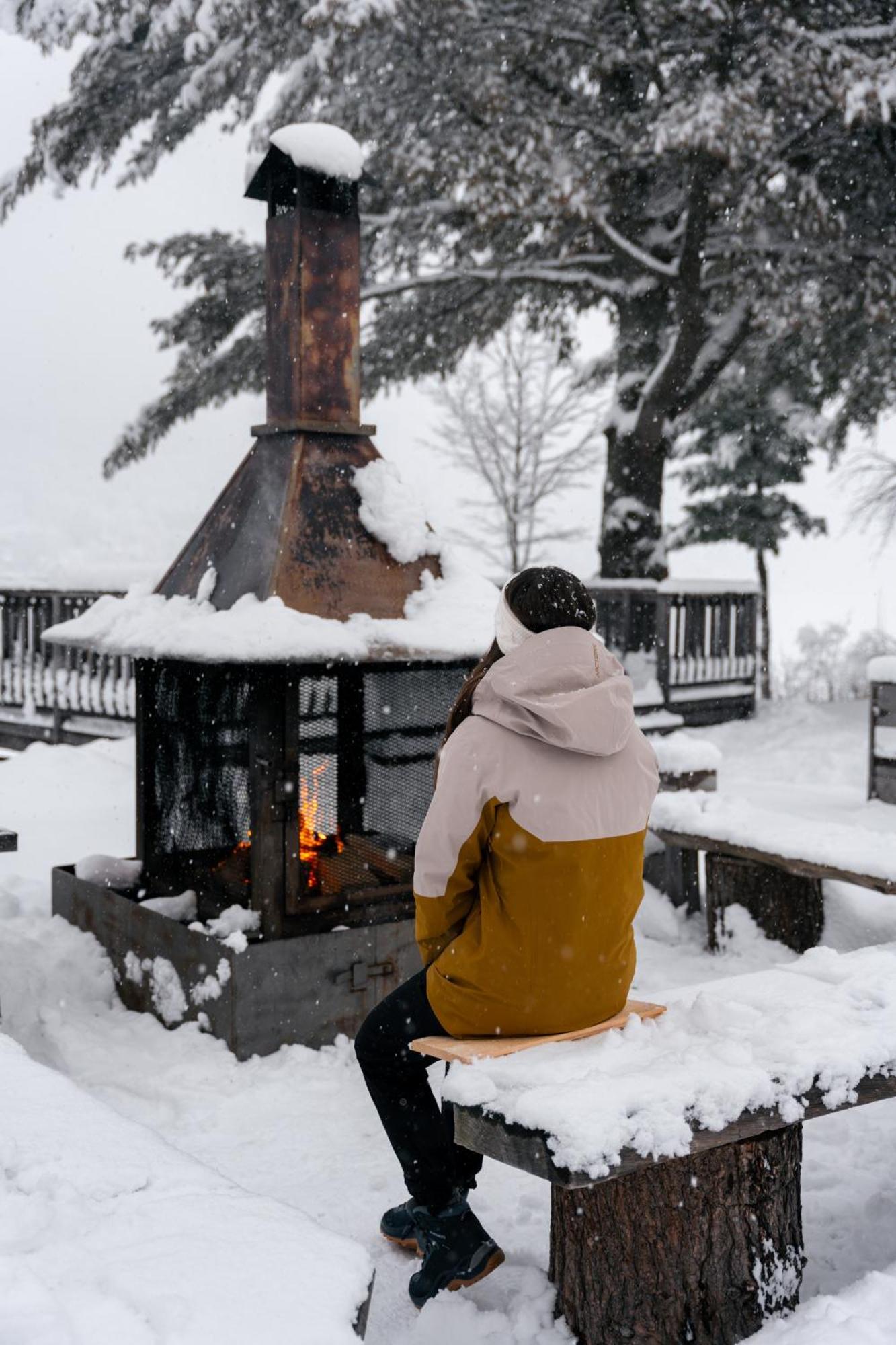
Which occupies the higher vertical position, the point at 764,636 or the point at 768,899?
the point at 764,636

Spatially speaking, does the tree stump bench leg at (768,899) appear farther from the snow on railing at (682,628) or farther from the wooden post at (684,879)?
the snow on railing at (682,628)

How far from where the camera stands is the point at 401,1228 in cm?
355

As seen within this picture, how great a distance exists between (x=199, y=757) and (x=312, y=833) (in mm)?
680

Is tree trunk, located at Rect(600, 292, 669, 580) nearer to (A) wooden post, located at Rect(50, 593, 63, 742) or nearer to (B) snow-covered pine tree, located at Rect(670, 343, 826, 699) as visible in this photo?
(B) snow-covered pine tree, located at Rect(670, 343, 826, 699)

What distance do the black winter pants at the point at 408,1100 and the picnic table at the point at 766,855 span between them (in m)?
2.80

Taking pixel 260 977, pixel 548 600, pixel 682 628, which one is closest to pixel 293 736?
pixel 260 977

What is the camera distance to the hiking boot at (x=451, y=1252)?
128 inches

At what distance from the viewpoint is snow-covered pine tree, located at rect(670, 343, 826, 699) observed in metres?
19.2

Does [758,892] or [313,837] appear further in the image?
[758,892]

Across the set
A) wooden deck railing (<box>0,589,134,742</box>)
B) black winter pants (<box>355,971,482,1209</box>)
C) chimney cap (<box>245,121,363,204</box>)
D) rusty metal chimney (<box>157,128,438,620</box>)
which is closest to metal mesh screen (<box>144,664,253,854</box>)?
rusty metal chimney (<box>157,128,438,620</box>)

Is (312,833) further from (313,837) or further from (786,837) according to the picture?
(786,837)

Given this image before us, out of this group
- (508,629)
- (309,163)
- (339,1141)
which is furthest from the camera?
(309,163)

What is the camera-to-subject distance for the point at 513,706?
289cm

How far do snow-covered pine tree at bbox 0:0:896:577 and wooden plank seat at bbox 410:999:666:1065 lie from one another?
9.83m
